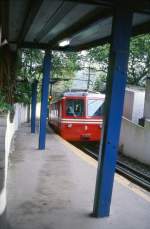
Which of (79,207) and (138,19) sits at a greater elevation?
(138,19)

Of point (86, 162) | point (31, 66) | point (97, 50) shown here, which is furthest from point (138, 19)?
point (97, 50)

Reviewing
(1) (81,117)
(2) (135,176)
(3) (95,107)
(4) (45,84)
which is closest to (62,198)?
(4) (45,84)

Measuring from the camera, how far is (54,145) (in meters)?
15.0

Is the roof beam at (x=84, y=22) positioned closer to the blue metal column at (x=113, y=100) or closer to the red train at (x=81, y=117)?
the blue metal column at (x=113, y=100)

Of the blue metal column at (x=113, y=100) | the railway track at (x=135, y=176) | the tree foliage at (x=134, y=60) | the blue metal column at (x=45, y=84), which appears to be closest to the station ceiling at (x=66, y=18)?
the blue metal column at (x=113, y=100)

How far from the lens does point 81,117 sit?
19438 millimetres

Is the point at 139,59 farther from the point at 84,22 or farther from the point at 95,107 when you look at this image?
the point at 84,22

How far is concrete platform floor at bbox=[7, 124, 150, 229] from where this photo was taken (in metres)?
6.41

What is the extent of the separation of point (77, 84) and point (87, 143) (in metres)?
20.5

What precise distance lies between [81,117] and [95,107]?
0.83 m

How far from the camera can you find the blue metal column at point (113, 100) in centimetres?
603

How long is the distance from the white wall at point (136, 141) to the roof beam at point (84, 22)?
801cm

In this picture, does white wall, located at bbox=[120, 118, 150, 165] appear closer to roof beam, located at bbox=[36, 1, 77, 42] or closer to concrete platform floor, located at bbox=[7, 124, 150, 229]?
concrete platform floor, located at bbox=[7, 124, 150, 229]

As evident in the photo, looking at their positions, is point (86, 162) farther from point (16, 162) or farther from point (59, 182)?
point (59, 182)
